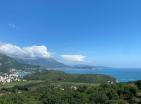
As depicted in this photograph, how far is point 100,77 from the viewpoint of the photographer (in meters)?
136

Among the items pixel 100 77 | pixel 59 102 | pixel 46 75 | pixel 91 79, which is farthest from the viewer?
pixel 46 75

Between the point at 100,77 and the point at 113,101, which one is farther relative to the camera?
the point at 100,77

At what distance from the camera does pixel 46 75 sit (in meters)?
152

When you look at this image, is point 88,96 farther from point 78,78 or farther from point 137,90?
point 78,78

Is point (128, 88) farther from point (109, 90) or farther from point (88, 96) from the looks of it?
point (88, 96)

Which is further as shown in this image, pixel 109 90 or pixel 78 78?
pixel 78 78

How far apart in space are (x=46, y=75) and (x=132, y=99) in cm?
10955

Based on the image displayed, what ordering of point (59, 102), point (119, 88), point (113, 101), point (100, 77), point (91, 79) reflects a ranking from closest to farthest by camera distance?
point (113, 101) < point (59, 102) < point (119, 88) < point (91, 79) < point (100, 77)

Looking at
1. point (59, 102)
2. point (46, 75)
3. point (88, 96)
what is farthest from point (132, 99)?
point (46, 75)

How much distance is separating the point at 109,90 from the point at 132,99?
525 cm

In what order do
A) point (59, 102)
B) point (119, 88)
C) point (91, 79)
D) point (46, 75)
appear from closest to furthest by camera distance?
point (59, 102), point (119, 88), point (91, 79), point (46, 75)

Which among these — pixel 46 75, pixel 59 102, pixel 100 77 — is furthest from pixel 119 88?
pixel 46 75

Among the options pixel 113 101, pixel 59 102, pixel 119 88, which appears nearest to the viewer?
pixel 113 101

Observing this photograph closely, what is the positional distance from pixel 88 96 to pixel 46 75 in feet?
345
